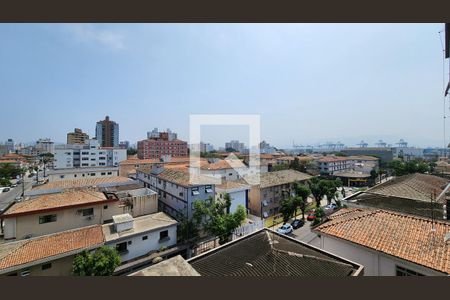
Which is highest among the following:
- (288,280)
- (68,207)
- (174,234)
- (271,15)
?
(271,15)

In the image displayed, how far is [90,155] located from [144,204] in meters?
18.6

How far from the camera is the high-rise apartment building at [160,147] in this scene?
94.6 feet

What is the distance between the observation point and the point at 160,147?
30031 mm

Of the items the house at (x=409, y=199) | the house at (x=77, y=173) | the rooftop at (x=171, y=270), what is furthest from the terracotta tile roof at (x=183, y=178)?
the house at (x=77, y=173)

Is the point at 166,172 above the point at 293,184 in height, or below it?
above

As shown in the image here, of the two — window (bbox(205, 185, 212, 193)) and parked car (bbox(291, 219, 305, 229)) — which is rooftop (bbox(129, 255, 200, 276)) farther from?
parked car (bbox(291, 219, 305, 229))

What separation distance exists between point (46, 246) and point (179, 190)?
407cm

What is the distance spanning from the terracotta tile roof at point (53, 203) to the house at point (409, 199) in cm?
751

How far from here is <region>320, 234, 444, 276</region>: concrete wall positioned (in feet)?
9.04

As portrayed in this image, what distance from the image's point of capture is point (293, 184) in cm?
1238

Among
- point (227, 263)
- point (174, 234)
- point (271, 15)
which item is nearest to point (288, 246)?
point (227, 263)

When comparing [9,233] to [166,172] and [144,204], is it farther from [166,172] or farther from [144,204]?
[166,172]

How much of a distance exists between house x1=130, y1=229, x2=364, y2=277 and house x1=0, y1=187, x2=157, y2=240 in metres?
→ 5.20

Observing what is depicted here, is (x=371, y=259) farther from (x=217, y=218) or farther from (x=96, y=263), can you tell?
(x=96, y=263)
